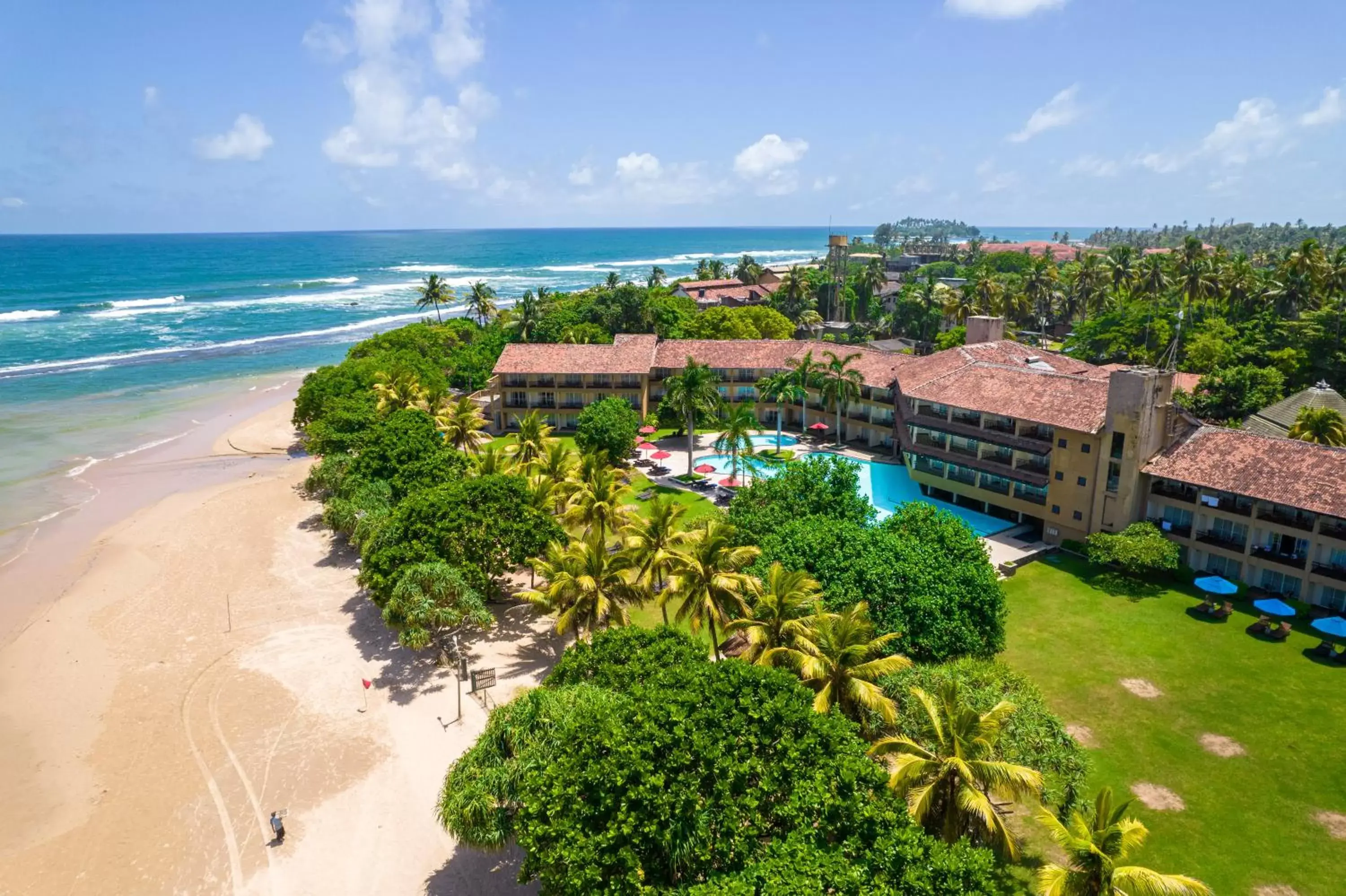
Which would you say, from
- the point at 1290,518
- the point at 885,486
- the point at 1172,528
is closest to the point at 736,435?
the point at 885,486

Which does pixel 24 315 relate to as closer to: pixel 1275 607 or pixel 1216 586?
pixel 1216 586

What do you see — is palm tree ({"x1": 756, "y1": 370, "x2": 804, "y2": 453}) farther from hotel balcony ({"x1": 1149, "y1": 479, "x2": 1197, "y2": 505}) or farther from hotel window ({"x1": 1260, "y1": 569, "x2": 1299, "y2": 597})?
hotel window ({"x1": 1260, "y1": 569, "x2": 1299, "y2": 597})

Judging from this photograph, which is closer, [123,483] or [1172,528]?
[1172,528]

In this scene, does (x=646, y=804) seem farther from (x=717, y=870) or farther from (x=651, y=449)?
(x=651, y=449)

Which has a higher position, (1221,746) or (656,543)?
(656,543)

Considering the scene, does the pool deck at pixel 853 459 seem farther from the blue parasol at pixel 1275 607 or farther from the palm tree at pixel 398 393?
the palm tree at pixel 398 393

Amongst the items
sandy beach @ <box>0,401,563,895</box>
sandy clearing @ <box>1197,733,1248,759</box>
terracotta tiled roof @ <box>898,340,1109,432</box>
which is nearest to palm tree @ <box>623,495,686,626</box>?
sandy beach @ <box>0,401,563,895</box>

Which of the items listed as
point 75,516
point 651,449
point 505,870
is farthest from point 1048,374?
point 75,516
